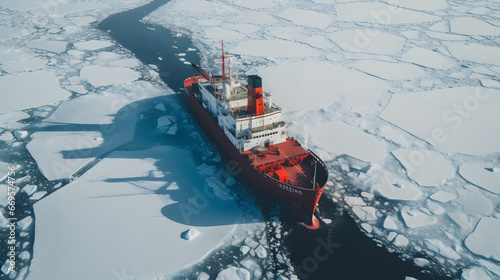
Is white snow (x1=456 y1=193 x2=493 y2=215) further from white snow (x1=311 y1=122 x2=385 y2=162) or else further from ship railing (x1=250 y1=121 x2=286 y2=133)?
ship railing (x1=250 y1=121 x2=286 y2=133)

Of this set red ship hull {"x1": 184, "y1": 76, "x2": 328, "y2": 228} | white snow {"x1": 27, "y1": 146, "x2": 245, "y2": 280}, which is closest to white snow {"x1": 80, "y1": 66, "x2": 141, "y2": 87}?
white snow {"x1": 27, "y1": 146, "x2": 245, "y2": 280}

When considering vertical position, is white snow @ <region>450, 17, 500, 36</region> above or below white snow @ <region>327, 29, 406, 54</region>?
above

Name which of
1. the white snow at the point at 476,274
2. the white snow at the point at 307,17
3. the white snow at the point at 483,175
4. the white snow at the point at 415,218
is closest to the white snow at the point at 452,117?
the white snow at the point at 483,175

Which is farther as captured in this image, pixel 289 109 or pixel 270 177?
pixel 289 109

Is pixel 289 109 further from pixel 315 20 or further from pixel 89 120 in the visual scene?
pixel 315 20

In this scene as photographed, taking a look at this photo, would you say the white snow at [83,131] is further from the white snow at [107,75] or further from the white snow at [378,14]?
the white snow at [378,14]

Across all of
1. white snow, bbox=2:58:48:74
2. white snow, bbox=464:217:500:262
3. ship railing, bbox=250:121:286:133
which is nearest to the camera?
white snow, bbox=464:217:500:262

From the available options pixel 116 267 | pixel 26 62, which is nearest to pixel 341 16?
pixel 26 62
